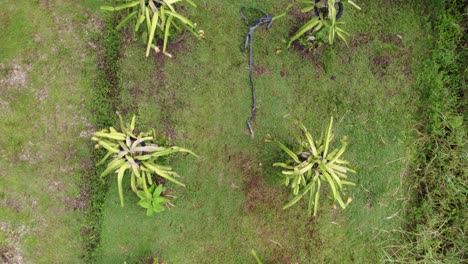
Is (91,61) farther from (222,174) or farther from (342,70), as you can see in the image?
(342,70)

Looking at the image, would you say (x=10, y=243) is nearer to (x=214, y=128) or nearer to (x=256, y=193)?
(x=214, y=128)

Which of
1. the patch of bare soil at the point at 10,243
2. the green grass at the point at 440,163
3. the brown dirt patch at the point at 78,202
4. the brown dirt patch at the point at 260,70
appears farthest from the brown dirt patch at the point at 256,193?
the patch of bare soil at the point at 10,243

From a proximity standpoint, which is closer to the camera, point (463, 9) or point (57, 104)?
point (57, 104)

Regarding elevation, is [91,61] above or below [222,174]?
above

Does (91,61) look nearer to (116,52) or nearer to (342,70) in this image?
(116,52)

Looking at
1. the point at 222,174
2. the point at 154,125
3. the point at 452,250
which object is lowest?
the point at 452,250

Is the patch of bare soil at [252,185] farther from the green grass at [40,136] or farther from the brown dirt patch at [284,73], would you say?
the green grass at [40,136]

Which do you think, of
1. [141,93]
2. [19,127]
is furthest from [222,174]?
[19,127]
